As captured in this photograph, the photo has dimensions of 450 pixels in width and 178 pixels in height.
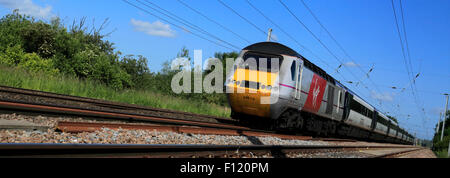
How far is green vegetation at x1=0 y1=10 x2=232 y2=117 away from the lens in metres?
15.9

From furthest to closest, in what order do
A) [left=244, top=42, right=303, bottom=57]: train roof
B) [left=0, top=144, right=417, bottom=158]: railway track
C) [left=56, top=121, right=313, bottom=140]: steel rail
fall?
[left=244, top=42, right=303, bottom=57]: train roof
[left=56, top=121, right=313, bottom=140]: steel rail
[left=0, top=144, right=417, bottom=158]: railway track

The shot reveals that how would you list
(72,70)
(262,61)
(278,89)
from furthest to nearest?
(72,70) → (262,61) → (278,89)

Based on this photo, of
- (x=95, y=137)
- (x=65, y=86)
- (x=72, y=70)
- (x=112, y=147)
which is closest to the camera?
(x=112, y=147)

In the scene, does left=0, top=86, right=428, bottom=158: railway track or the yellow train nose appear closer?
left=0, top=86, right=428, bottom=158: railway track

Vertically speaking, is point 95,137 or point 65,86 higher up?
point 65,86

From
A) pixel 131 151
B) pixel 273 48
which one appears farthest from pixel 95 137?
pixel 273 48

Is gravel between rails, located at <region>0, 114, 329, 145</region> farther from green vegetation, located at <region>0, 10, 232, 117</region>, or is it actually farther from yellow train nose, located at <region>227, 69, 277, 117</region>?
green vegetation, located at <region>0, 10, 232, 117</region>

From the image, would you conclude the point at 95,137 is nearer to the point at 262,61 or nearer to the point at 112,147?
the point at 112,147

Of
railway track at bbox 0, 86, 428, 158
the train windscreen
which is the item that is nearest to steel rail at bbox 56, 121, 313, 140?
railway track at bbox 0, 86, 428, 158

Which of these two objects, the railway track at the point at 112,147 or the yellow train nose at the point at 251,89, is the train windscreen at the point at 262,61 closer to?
the yellow train nose at the point at 251,89

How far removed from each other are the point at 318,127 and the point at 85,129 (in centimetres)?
1274

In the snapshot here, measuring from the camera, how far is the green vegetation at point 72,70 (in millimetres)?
15852

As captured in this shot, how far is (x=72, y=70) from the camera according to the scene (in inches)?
843

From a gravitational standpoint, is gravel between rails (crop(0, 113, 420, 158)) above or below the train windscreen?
below
